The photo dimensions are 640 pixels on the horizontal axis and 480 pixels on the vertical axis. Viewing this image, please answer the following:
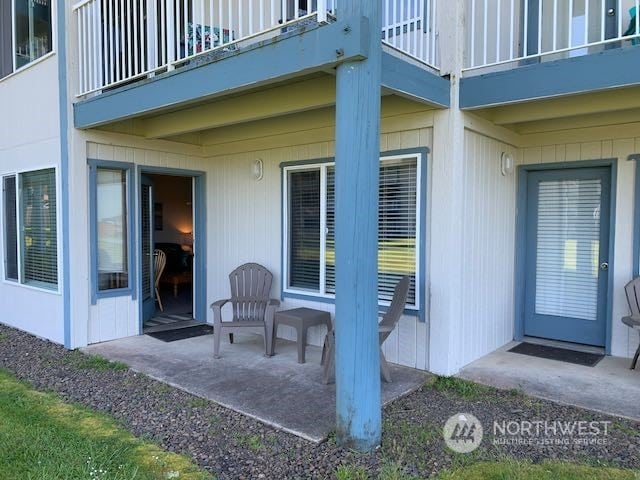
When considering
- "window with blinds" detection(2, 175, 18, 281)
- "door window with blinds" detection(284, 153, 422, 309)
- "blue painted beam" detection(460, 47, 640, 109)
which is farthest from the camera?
"window with blinds" detection(2, 175, 18, 281)

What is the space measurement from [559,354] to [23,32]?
751 centimetres

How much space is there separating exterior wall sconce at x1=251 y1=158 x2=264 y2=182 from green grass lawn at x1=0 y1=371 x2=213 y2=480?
10.2 ft

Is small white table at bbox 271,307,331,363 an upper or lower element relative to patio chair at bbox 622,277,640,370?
lower

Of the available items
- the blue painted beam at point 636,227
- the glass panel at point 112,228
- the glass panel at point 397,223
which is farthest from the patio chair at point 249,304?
the blue painted beam at point 636,227

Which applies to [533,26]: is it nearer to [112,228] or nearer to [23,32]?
Result: [112,228]

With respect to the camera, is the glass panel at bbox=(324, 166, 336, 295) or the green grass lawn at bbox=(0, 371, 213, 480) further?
the glass panel at bbox=(324, 166, 336, 295)

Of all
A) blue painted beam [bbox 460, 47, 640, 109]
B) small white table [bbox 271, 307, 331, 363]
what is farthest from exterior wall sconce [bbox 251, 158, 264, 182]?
blue painted beam [bbox 460, 47, 640, 109]

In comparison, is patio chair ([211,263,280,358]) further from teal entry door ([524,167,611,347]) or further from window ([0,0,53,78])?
window ([0,0,53,78])

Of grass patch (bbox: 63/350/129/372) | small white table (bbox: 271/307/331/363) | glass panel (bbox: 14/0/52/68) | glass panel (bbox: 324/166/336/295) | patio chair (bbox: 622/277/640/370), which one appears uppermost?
glass panel (bbox: 14/0/52/68)

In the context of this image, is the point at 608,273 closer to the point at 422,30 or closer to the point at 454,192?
the point at 454,192

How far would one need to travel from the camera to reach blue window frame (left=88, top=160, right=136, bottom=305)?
528 centimetres

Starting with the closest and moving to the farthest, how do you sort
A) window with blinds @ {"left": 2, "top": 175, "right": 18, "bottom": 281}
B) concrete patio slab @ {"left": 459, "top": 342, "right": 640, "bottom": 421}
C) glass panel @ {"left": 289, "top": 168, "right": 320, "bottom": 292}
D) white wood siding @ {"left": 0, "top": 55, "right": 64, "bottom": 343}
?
concrete patio slab @ {"left": 459, "top": 342, "right": 640, "bottom": 421}, glass panel @ {"left": 289, "top": 168, "right": 320, "bottom": 292}, white wood siding @ {"left": 0, "top": 55, "right": 64, "bottom": 343}, window with blinds @ {"left": 2, "top": 175, "right": 18, "bottom": 281}

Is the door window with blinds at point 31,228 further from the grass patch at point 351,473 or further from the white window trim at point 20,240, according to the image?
the grass patch at point 351,473

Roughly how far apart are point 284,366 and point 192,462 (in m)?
1.78
